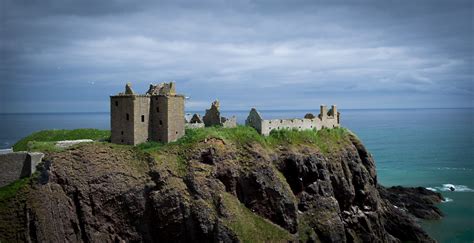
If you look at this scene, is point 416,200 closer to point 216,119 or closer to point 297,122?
point 297,122

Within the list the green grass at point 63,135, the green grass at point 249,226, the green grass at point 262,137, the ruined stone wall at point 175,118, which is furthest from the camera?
the green grass at point 63,135

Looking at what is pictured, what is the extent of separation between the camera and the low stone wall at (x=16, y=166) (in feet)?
142

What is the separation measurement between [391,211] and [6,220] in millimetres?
48697

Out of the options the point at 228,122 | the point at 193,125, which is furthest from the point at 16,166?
the point at 228,122

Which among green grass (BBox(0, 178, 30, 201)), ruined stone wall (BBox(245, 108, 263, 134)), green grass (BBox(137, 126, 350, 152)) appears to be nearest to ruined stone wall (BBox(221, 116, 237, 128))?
green grass (BBox(137, 126, 350, 152))

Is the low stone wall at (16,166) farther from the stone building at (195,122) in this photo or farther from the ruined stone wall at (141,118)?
the stone building at (195,122)

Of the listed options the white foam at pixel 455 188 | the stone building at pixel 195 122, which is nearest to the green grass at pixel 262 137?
the stone building at pixel 195 122

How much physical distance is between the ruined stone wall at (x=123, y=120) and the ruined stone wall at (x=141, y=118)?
31 cm

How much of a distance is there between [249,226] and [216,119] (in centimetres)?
1605

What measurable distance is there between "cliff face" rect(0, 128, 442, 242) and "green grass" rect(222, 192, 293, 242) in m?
0.12

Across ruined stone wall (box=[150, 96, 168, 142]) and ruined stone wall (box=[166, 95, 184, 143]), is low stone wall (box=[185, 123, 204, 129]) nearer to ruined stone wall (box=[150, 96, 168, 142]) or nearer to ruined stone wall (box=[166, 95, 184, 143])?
ruined stone wall (box=[166, 95, 184, 143])

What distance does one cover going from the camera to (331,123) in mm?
69312

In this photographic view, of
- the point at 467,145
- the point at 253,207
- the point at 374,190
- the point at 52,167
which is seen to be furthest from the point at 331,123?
→ the point at 467,145

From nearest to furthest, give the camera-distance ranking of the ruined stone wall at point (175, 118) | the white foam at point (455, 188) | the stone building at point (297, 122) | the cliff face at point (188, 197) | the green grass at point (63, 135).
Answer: the cliff face at point (188, 197), the ruined stone wall at point (175, 118), the stone building at point (297, 122), the green grass at point (63, 135), the white foam at point (455, 188)
